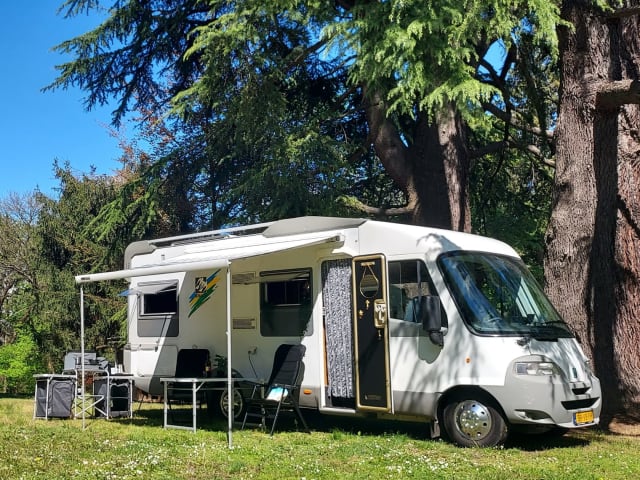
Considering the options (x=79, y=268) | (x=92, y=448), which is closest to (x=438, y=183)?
(x=92, y=448)

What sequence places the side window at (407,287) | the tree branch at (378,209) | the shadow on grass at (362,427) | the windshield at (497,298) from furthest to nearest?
the tree branch at (378,209), the side window at (407,287), the shadow on grass at (362,427), the windshield at (497,298)

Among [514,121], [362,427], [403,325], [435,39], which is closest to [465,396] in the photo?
[403,325]

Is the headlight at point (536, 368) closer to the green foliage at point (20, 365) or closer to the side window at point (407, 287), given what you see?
the side window at point (407, 287)

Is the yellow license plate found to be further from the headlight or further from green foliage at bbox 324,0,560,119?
green foliage at bbox 324,0,560,119

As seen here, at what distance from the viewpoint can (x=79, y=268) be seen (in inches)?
816

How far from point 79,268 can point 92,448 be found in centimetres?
1337

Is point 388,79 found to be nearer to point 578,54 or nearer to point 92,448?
point 578,54

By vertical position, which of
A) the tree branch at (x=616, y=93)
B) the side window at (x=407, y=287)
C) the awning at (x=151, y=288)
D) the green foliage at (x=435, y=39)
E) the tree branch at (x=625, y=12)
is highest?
the tree branch at (x=625, y=12)

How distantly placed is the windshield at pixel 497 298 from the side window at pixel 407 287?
26cm

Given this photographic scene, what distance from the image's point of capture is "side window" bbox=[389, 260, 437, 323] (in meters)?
8.64

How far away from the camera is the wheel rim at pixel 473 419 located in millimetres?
8031

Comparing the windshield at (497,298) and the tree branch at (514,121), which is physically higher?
the tree branch at (514,121)

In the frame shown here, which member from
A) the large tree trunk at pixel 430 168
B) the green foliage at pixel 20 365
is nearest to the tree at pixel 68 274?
the green foliage at pixel 20 365

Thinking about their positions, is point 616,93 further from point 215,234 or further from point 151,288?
point 151,288
